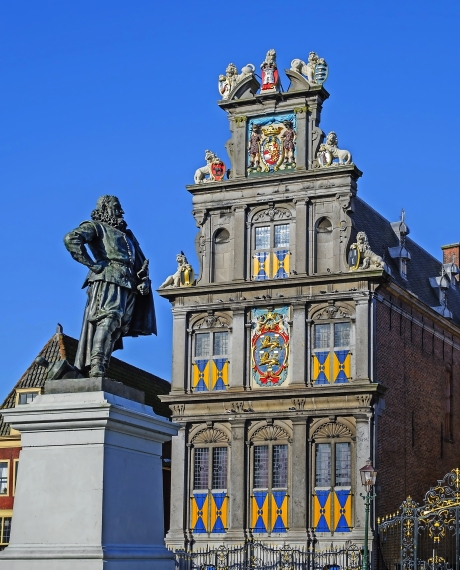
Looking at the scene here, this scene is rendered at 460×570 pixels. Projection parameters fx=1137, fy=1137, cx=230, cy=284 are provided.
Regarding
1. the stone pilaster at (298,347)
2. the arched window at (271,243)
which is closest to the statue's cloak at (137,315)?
the stone pilaster at (298,347)

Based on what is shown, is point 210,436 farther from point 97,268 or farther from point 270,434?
point 97,268

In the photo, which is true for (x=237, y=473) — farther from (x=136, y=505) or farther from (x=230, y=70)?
(x=136, y=505)

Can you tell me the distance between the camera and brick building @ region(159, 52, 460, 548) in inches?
1172

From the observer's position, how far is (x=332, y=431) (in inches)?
1174

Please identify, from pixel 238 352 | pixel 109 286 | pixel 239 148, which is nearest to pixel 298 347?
pixel 238 352

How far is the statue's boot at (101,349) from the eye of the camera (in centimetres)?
1080

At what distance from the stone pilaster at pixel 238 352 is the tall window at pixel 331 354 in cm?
202

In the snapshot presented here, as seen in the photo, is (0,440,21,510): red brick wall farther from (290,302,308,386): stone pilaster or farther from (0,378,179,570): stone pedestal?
(0,378,179,570): stone pedestal

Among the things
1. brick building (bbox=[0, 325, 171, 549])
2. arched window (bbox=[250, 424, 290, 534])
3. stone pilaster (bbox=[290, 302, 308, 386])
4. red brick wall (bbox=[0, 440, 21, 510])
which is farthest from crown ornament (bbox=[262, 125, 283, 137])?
red brick wall (bbox=[0, 440, 21, 510])

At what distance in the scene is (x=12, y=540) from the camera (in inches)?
405

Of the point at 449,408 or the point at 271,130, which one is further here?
the point at 449,408

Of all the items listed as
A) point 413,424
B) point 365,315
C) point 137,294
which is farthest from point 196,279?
point 137,294

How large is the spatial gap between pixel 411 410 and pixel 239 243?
6900 millimetres

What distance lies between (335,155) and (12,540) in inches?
867
